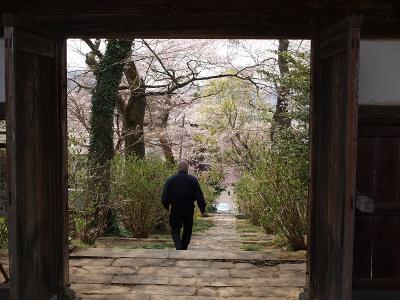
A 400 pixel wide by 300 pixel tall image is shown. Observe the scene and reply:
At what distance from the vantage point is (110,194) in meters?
9.58

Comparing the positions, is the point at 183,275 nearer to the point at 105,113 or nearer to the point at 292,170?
the point at 292,170

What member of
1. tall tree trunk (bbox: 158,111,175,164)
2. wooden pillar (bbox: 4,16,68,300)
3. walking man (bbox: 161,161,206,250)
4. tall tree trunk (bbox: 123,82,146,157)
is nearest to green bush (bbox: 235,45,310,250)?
walking man (bbox: 161,161,206,250)

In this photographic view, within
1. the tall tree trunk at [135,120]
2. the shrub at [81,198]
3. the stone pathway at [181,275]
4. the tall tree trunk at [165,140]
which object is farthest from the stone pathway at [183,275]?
the tall tree trunk at [165,140]

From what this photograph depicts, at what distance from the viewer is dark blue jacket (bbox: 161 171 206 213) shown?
7.63 metres

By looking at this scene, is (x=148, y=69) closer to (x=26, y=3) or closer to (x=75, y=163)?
(x=75, y=163)

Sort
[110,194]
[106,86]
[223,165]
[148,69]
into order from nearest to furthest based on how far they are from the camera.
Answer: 1. [110,194]
2. [106,86]
3. [148,69]
4. [223,165]

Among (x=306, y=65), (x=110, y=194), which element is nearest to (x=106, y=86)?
(x=110, y=194)

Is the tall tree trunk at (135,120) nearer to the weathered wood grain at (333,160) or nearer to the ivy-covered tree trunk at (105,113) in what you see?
the ivy-covered tree trunk at (105,113)

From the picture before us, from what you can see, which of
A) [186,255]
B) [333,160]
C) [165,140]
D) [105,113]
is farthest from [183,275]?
[165,140]

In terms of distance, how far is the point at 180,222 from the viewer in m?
7.80

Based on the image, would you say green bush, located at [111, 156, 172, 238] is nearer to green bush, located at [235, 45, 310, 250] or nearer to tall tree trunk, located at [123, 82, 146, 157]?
green bush, located at [235, 45, 310, 250]

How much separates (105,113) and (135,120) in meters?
3.51

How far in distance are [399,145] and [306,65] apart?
3940 mm

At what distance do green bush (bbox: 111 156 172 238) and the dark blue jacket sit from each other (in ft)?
6.65
